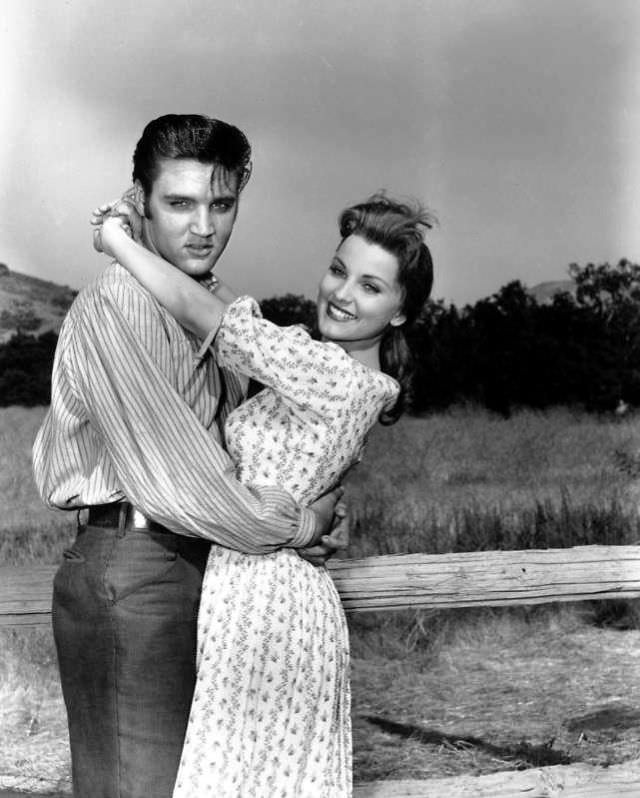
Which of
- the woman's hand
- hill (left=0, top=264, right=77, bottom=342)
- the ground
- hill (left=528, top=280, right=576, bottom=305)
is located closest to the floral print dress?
the woman's hand

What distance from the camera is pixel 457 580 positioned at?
3693 millimetres

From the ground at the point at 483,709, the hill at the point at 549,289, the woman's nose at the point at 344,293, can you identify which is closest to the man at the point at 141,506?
the woman's nose at the point at 344,293

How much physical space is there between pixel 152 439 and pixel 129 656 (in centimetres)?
39

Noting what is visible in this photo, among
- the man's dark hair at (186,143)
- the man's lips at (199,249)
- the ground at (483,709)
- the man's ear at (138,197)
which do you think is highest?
the man's dark hair at (186,143)

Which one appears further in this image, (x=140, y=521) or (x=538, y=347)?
(x=538, y=347)

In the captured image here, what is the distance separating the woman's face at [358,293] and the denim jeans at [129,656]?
58 centimetres

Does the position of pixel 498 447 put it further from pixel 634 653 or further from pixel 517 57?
pixel 517 57

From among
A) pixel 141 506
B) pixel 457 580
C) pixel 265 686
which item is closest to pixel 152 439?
pixel 141 506

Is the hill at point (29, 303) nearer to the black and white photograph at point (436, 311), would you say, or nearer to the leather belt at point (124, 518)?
the black and white photograph at point (436, 311)

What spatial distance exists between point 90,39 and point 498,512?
421 cm

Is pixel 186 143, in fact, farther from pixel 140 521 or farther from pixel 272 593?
pixel 272 593

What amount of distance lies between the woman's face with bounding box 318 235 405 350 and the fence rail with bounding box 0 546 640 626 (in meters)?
1.29

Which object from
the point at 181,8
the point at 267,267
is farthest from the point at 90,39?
the point at 267,267

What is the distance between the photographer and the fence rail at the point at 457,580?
138 inches
